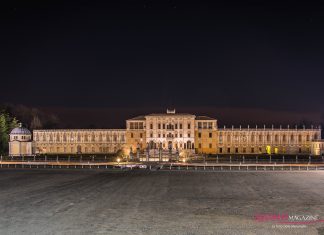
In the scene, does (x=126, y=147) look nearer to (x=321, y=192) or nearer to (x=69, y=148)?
(x=69, y=148)

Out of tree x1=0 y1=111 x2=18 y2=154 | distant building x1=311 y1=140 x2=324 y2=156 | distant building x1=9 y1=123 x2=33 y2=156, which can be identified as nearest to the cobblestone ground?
distant building x1=9 y1=123 x2=33 y2=156

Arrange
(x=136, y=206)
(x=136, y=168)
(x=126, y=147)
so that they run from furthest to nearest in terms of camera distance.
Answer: (x=126, y=147)
(x=136, y=168)
(x=136, y=206)

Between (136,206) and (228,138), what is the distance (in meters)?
115

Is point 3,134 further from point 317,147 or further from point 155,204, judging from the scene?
point 155,204

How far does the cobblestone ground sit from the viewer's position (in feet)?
92.4

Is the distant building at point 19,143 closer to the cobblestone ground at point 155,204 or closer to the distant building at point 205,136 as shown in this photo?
the distant building at point 205,136

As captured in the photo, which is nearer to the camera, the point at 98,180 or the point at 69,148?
the point at 98,180

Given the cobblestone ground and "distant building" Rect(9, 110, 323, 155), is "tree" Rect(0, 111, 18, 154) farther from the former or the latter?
the cobblestone ground

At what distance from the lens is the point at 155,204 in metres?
36.8

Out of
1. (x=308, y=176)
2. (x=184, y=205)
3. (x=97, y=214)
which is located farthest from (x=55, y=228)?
(x=308, y=176)

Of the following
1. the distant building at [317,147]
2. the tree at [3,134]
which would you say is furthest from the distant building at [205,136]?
the tree at [3,134]

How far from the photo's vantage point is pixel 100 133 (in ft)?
499

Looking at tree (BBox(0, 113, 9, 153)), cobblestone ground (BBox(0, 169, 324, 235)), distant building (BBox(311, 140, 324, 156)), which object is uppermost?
tree (BBox(0, 113, 9, 153))

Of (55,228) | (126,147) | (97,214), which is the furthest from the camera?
(126,147)
